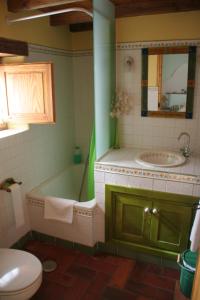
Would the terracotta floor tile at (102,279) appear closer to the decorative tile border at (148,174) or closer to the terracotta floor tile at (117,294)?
the terracotta floor tile at (117,294)

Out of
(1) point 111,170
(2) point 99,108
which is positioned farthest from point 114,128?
(1) point 111,170

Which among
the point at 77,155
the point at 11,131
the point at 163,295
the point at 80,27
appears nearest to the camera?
the point at 163,295

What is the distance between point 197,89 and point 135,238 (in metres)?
1.53

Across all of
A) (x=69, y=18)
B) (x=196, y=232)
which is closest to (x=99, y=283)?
(x=196, y=232)

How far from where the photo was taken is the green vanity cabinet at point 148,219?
2.21 meters

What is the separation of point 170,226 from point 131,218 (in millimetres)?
348

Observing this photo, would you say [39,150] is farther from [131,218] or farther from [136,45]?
[136,45]

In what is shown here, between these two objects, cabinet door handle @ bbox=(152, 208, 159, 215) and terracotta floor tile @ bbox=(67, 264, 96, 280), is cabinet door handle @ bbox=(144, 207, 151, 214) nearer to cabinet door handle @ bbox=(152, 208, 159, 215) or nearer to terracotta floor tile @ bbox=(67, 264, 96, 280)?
cabinet door handle @ bbox=(152, 208, 159, 215)

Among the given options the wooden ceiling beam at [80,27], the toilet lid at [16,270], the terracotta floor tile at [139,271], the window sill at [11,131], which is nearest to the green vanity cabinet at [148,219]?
the terracotta floor tile at [139,271]

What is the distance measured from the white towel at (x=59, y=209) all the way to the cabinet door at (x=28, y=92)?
78 cm

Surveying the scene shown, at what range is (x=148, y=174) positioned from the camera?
2.22 metres

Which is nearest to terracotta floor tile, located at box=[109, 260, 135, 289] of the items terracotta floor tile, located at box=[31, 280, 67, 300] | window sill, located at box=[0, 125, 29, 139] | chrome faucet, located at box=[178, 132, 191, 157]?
terracotta floor tile, located at box=[31, 280, 67, 300]

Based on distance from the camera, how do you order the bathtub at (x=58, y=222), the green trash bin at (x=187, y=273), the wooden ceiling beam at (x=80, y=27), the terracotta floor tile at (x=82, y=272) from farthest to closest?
the wooden ceiling beam at (x=80, y=27)
the bathtub at (x=58, y=222)
the terracotta floor tile at (x=82, y=272)
the green trash bin at (x=187, y=273)

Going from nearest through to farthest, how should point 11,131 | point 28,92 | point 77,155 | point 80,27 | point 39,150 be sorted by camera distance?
point 28,92 < point 11,131 < point 39,150 < point 80,27 < point 77,155
